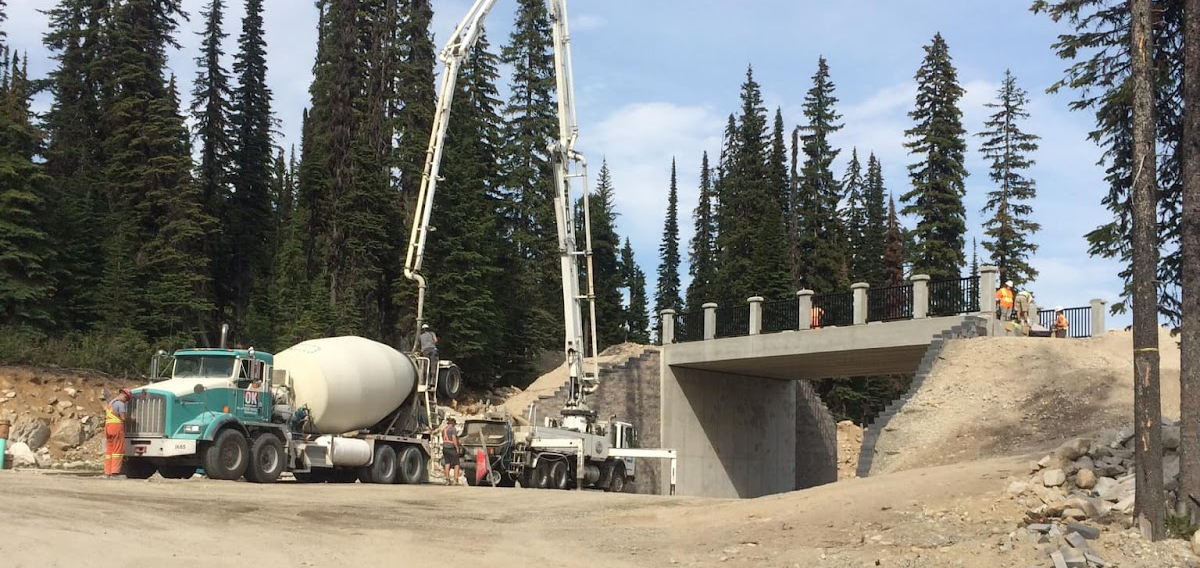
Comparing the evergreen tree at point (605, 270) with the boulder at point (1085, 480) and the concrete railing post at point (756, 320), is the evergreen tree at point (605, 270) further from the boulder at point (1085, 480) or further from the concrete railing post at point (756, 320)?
the boulder at point (1085, 480)

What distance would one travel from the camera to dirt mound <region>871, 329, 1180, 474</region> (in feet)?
A: 82.2

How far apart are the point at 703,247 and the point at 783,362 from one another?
236ft

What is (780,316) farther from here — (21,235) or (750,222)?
(750,222)

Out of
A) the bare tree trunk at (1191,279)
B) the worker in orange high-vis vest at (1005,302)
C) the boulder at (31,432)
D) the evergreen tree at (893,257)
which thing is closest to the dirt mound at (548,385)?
the worker in orange high-vis vest at (1005,302)

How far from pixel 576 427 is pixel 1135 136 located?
20.6 metres

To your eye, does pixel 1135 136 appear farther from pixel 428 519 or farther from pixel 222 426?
pixel 222 426

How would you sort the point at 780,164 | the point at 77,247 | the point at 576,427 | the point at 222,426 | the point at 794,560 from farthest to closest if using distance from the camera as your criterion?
the point at 780,164 → the point at 77,247 → the point at 576,427 → the point at 222,426 → the point at 794,560

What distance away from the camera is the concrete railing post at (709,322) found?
134 ft

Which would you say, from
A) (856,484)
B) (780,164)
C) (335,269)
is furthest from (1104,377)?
(780,164)

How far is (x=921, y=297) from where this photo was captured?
32.8 m

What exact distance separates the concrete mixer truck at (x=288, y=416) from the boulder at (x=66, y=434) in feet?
29.3

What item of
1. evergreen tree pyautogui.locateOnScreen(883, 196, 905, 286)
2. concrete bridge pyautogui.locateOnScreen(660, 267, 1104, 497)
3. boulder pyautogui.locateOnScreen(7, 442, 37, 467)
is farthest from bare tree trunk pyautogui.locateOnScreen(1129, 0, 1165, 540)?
evergreen tree pyautogui.locateOnScreen(883, 196, 905, 286)

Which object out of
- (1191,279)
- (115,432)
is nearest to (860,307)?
(1191,279)

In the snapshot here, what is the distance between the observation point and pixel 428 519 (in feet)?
60.2
